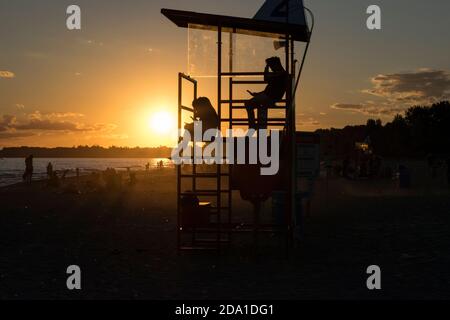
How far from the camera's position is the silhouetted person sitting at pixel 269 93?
10594 mm

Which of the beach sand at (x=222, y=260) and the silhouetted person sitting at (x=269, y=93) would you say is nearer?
the beach sand at (x=222, y=260)

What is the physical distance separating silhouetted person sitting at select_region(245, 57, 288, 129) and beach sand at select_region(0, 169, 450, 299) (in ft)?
9.38

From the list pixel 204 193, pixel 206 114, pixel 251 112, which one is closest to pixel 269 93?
pixel 251 112

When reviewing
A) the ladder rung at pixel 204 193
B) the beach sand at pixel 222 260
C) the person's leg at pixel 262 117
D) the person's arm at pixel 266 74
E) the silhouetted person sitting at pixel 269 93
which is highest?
the person's arm at pixel 266 74

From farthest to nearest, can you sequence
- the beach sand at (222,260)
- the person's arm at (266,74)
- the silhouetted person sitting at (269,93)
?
the person's arm at (266,74)
the silhouetted person sitting at (269,93)
the beach sand at (222,260)

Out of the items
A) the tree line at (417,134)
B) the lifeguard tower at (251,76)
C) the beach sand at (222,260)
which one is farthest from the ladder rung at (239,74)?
the tree line at (417,134)

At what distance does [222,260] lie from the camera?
11.0 m

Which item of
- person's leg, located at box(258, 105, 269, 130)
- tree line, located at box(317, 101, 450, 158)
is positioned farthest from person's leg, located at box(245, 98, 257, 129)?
tree line, located at box(317, 101, 450, 158)

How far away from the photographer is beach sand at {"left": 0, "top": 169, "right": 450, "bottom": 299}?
333 inches

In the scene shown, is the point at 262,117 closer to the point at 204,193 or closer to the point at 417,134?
the point at 204,193

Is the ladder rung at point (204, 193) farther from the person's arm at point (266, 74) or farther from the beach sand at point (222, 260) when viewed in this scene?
the person's arm at point (266, 74)

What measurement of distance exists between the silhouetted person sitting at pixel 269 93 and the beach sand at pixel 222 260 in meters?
2.86

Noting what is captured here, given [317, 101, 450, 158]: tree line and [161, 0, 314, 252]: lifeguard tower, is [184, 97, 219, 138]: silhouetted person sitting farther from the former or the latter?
[317, 101, 450, 158]: tree line

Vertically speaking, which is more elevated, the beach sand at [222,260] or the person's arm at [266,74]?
the person's arm at [266,74]
